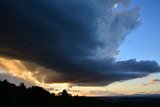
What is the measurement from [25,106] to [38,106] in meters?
6.93

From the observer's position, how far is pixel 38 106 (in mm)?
199375

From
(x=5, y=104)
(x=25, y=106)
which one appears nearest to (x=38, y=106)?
(x=25, y=106)

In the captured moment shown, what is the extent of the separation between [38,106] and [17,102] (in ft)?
37.8

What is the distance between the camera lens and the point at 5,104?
18475 centimetres

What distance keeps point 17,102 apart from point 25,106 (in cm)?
493

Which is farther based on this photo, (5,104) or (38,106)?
(38,106)

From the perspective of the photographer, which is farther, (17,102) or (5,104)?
(17,102)

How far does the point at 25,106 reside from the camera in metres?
199

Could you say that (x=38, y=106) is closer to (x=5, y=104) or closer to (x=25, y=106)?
(x=25, y=106)

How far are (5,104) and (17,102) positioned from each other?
1531 cm

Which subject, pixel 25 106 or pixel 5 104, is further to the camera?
pixel 25 106
